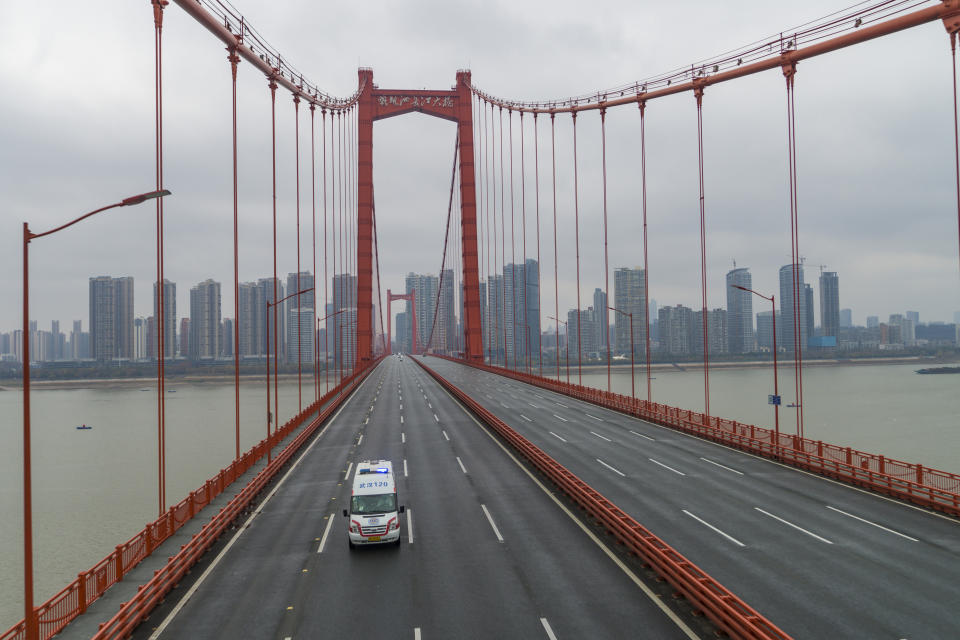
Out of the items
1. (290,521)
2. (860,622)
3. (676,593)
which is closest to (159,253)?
(290,521)

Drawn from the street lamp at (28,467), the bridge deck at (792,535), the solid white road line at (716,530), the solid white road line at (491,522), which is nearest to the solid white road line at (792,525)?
the bridge deck at (792,535)

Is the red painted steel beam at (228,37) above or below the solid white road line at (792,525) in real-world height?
above

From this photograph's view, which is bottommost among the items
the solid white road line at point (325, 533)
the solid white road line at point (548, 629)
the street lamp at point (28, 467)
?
the solid white road line at point (325, 533)

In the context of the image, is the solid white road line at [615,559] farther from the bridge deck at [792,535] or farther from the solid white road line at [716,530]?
the solid white road line at [716,530]

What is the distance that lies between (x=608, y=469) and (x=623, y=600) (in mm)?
14578

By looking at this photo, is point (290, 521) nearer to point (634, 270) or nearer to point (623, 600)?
point (623, 600)

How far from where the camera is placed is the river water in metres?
32.2

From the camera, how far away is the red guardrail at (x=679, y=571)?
1206 centimetres

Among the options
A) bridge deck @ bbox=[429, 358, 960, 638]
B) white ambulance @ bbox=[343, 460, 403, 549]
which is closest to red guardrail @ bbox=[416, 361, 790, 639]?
→ bridge deck @ bbox=[429, 358, 960, 638]

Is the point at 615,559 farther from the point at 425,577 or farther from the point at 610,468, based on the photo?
the point at 610,468

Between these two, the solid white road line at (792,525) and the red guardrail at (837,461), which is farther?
the red guardrail at (837,461)

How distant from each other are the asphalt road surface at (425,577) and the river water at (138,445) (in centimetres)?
1205

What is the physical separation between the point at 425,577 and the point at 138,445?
58689 mm

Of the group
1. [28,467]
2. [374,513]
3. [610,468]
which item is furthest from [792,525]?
[28,467]
